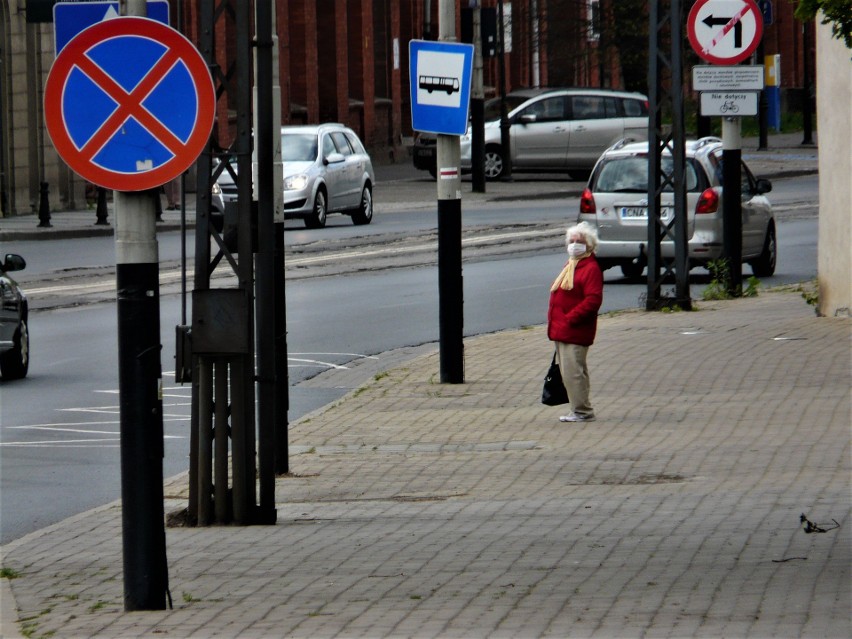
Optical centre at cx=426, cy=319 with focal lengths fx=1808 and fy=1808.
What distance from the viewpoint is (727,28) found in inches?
744

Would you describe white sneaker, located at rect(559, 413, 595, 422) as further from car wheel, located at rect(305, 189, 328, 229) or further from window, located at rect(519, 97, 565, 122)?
window, located at rect(519, 97, 565, 122)

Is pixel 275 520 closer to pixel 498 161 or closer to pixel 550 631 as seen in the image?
pixel 550 631

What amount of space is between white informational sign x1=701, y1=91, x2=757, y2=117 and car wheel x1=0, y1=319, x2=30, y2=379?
777cm

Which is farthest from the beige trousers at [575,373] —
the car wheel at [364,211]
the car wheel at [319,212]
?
the car wheel at [364,211]

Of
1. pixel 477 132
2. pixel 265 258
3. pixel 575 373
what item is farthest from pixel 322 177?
pixel 265 258

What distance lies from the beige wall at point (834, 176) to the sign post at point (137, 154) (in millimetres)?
11622

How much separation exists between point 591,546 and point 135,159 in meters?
2.77

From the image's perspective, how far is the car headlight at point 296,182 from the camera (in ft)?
99.7

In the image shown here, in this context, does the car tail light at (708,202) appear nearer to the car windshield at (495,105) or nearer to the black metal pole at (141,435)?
the black metal pole at (141,435)

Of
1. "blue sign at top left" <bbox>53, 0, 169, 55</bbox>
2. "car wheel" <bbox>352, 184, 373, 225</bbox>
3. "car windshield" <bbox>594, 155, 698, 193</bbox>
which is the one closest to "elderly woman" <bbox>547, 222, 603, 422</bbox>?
"blue sign at top left" <bbox>53, 0, 169, 55</bbox>

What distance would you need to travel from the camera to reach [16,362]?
49.8 feet

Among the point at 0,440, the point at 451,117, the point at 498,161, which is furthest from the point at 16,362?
the point at 498,161

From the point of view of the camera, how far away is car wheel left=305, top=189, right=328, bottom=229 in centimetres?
3112

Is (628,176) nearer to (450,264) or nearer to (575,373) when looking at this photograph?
(450,264)
